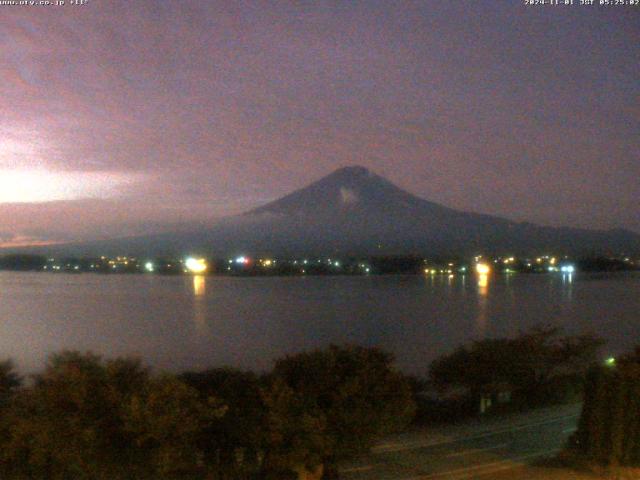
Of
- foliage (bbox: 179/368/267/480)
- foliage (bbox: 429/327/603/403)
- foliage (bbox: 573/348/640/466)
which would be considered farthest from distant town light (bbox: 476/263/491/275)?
foliage (bbox: 179/368/267/480)

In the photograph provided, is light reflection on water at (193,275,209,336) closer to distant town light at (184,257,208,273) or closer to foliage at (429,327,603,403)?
distant town light at (184,257,208,273)

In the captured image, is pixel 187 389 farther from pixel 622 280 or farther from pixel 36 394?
pixel 622 280

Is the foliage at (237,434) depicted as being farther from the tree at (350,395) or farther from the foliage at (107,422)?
the foliage at (107,422)

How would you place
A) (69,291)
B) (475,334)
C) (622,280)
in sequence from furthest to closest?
(622,280) < (69,291) < (475,334)

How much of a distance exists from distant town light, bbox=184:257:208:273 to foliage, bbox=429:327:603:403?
58299mm

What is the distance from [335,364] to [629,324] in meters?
42.6

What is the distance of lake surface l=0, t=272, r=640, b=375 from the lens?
36.2m

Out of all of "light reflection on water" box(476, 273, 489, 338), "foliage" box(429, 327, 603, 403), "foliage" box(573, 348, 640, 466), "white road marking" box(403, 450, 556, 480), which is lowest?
"light reflection on water" box(476, 273, 489, 338)

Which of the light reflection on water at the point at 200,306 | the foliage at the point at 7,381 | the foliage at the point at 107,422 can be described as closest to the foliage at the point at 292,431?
the foliage at the point at 107,422

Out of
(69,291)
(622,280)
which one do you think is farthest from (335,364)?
(622,280)

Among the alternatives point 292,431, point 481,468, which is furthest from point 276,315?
point 292,431

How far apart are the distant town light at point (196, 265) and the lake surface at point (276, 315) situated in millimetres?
1031

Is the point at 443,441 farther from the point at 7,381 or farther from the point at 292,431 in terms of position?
the point at 7,381

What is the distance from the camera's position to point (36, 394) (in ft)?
24.6
